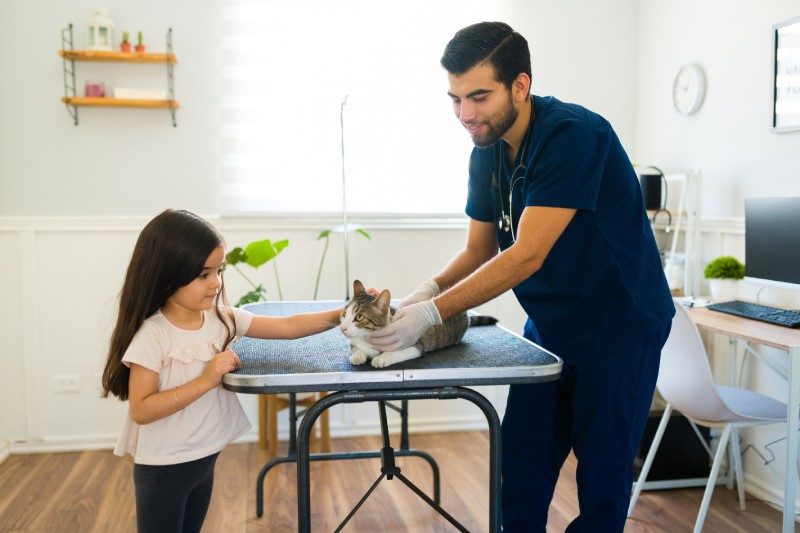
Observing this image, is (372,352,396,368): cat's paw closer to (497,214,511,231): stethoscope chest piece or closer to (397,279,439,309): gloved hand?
(397,279,439,309): gloved hand

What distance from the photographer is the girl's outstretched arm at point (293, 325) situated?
1767 mm

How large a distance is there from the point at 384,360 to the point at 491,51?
727 mm

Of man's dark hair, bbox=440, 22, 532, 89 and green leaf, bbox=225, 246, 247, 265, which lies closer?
man's dark hair, bbox=440, 22, 532, 89

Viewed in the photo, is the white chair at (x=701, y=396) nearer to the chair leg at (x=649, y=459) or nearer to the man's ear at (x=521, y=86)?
the chair leg at (x=649, y=459)

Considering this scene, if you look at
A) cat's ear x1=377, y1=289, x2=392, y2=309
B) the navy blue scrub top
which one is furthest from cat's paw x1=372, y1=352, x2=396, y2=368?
the navy blue scrub top

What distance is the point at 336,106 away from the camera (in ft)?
11.5

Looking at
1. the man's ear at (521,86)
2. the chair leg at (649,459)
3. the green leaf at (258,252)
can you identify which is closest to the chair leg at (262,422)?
the green leaf at (258,252)

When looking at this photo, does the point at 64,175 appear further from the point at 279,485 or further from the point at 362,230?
the point at 279,485

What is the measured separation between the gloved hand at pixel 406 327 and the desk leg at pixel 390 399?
10cm

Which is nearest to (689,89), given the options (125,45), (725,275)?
(725,275)

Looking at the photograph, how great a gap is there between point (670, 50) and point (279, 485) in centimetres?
266

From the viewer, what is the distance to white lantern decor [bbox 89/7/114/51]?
3178mm

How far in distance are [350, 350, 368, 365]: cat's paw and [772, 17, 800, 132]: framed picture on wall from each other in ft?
6.30

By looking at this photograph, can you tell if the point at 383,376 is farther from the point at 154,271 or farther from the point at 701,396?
the point at 701,396
